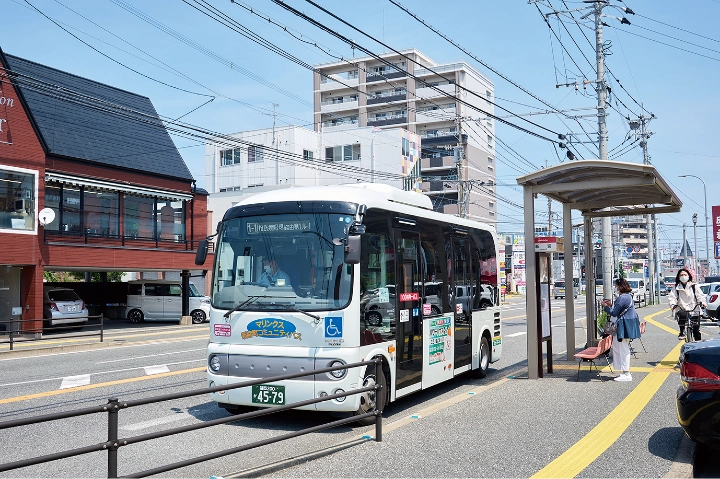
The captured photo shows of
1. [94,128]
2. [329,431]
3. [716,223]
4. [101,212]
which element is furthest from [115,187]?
[716,223]

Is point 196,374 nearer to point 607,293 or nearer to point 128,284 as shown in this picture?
point 607,293

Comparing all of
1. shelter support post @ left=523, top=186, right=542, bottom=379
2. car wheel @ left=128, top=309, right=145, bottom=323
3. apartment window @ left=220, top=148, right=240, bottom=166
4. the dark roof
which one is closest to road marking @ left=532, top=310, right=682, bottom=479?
shelter support post @ left=523, top=186, right=542, bottom=379

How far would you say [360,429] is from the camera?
866cm

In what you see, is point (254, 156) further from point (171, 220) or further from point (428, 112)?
point (171, 220)

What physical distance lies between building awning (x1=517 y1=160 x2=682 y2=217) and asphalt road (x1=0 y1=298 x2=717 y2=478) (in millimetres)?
3514

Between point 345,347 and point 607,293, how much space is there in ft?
56.8

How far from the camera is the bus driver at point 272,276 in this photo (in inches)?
348

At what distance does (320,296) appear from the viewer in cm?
861

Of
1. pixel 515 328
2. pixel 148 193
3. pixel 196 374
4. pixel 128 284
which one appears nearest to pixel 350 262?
pixel 196 374

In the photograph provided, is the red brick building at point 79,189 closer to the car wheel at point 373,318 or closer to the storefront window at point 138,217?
the storefront window at point 138,217

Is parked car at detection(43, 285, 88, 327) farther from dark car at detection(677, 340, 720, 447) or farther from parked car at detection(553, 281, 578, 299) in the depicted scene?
parked car at detection(553, 281, 578, 299)

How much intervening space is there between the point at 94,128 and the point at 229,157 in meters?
41.5

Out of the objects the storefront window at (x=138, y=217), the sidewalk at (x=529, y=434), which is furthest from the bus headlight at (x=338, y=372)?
the storefront window at (x=138, y=217)

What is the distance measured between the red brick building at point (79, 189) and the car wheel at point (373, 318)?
17361 millimetres
